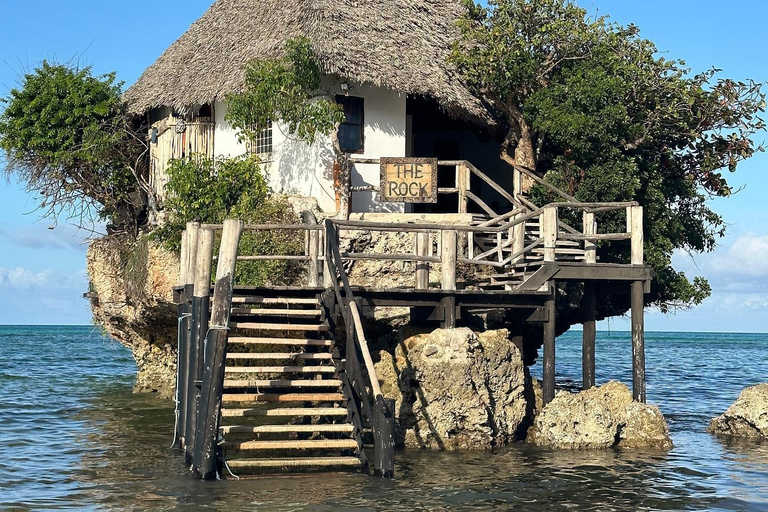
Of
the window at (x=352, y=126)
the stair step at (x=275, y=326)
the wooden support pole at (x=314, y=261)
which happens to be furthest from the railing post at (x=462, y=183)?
the stair step at (x=275, y=326)

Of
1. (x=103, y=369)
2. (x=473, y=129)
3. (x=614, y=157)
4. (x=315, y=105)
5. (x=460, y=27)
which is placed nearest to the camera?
(x=315, y=105)

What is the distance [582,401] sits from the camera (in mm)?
17109

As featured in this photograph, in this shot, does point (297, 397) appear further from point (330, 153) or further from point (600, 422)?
point (330, 153)

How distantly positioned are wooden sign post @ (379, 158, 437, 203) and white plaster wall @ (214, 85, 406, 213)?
168cm

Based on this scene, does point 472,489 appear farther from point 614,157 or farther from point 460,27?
point 460,27

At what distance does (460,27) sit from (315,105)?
17.2ft

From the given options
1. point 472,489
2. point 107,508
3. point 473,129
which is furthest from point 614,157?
point 107,508

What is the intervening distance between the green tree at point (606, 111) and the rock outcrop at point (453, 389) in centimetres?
594

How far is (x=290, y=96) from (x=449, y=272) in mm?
5540

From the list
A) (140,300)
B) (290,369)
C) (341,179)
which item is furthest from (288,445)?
(140,300)

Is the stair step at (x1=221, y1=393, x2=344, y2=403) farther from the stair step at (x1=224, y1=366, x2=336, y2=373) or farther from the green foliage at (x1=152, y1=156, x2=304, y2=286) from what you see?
the green foliage at (x1=152, y1=156, x2=304, y2=286)

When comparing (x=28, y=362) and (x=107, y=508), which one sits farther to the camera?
(x=28, y=362)

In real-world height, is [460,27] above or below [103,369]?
above

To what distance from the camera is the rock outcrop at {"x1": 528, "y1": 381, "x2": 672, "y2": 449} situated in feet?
55.7
